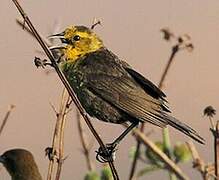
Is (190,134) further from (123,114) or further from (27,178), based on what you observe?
(27,178)

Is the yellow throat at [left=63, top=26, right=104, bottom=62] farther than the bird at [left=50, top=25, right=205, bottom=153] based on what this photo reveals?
Yes

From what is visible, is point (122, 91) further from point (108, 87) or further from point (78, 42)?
point (78, 42)

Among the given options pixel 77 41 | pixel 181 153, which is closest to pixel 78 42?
pixel 77 41

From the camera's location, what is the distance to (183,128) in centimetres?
340

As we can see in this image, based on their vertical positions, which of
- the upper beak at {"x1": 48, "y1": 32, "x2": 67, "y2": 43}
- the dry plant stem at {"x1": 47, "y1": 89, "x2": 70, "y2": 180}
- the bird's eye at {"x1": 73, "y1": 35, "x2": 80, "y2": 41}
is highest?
the bird's eye at {"x1": 73, "y1": 35, "x2": 80, "y2": 41}

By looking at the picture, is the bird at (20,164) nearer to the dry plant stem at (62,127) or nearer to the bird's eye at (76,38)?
the bird's eye at (76,38)

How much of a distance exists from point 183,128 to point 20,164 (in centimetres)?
193

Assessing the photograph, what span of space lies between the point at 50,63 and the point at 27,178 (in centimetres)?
232

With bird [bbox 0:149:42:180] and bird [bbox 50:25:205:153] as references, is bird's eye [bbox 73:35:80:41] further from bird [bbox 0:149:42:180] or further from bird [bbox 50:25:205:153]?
bird [bbox 0:149:42:180]

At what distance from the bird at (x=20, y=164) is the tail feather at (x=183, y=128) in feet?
5.27

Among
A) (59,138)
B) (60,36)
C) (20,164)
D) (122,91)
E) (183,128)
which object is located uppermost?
(60,36)

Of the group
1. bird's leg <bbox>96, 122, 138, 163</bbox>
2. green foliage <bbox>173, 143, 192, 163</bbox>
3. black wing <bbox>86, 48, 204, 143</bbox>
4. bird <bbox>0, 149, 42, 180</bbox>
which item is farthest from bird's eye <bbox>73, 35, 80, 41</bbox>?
bird <bbox>0, 149, 42, 180</bbox>

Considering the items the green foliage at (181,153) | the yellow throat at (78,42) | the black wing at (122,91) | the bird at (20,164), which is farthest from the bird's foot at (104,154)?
the bird at (20,164)

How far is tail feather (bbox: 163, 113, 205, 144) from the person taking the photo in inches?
128
